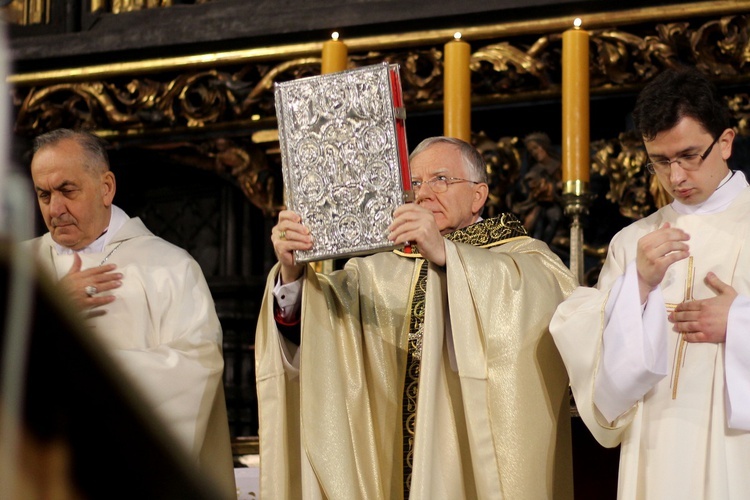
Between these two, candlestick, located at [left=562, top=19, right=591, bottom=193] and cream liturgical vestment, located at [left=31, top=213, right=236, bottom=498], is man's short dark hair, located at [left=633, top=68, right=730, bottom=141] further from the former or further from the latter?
cream liturgical vestment, located at [left=31, top=213, right=236, bottom=498]

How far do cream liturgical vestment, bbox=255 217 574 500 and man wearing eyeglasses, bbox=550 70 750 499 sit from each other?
0.73ft

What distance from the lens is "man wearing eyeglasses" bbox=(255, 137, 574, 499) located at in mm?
3258

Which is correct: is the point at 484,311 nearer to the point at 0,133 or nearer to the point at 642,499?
the point at 642,499

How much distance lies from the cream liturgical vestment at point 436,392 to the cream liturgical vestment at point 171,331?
189 millimetres

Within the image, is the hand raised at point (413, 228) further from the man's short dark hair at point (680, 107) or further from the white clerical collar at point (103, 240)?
the white clerical collar at point (103, 240)

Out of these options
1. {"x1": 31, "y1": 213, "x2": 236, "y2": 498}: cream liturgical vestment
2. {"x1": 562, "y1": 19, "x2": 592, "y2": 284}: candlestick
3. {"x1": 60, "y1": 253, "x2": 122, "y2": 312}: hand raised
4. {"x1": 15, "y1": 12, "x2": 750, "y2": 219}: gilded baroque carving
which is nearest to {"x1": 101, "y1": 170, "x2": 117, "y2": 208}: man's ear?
{"x1": 31, "y1": 213, "x2": 236, "y2": 498}: cream liturgical vestment

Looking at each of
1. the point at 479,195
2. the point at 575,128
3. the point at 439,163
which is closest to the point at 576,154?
the point at 575,128

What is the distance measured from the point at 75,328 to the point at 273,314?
2.83 meters

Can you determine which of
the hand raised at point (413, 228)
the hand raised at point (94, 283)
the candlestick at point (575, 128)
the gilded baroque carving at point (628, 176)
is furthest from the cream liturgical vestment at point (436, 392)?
the gilded baroque carving at point (628, 176)

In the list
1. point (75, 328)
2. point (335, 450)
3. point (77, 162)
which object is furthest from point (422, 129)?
point (75, 328)

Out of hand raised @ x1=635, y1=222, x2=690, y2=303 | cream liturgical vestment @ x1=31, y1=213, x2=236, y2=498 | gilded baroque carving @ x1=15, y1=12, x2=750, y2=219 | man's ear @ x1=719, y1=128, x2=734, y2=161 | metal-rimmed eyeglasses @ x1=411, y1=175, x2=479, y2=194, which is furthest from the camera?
gilded baroque carving @ x1=15, y1=12, x2=750, y2=219

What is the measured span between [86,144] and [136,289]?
59 cm

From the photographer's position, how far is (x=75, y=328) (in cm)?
67

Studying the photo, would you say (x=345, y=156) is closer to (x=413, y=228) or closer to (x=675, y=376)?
(x=413, y=228)
